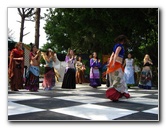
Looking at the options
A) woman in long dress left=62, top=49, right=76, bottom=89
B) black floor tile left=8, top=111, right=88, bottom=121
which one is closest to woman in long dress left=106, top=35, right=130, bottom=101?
black floor tile left=8, top=111, right=88, bottom=121

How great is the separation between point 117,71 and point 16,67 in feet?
9.34

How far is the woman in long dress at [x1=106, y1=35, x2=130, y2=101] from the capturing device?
452 centimetres

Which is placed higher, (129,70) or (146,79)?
(129,70)

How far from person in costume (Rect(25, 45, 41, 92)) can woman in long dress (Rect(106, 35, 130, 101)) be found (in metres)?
2.34

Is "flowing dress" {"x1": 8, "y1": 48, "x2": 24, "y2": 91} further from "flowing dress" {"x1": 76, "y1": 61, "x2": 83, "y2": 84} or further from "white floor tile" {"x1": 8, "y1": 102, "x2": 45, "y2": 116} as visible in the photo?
"flowing dress" {"x1": 76, "y1": 61, "x2": 83, "y2": 84}

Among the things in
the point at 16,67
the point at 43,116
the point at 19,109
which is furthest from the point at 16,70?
the point at 43,116

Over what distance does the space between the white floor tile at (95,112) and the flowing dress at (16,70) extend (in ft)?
9.27

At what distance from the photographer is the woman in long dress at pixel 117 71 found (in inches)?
178

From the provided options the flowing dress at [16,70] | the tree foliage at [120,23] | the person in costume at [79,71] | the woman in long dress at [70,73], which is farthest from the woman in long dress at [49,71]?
the person in costume at [79,71]

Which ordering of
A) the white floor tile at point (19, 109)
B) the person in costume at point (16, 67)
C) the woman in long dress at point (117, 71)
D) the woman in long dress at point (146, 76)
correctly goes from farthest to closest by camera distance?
1. the woman in long dress at point (146, 76)
2. the person in costume at point (16, 67)
3. the woman in long dress at point (117, 71)
4. the white floor tile at point (19, 109)

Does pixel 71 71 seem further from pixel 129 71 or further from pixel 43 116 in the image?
pixel 43 116

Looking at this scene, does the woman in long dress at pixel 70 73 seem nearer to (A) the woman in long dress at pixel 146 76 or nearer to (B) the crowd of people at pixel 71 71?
(B) the crowd of people at pixel 71 71

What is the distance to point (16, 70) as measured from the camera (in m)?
6.27

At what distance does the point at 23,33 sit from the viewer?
4.35 meters
